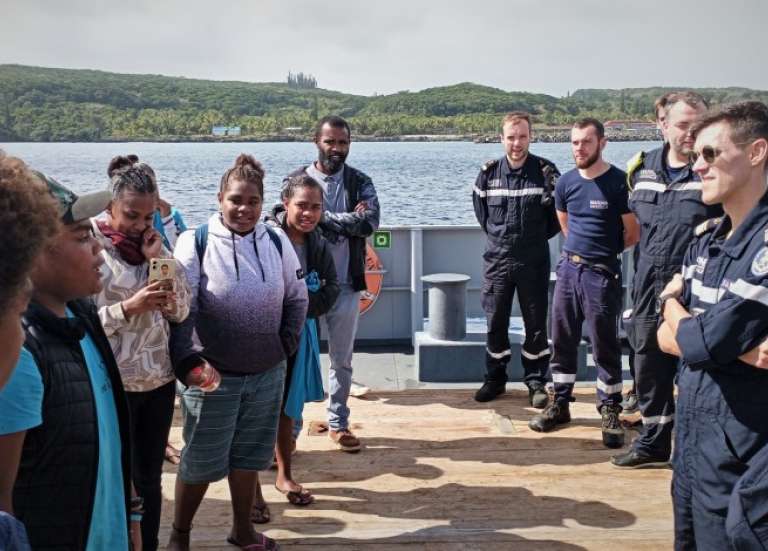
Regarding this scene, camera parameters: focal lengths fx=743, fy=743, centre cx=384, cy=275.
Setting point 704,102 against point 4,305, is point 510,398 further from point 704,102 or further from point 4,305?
point 4,305

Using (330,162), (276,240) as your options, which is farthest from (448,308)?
(276,240)

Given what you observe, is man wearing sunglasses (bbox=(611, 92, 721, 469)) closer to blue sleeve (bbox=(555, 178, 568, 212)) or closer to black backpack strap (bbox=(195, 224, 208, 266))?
blue sleeve (bbox=(555, 178, 568, 212))

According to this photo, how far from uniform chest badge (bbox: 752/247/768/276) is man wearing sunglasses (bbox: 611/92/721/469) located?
1.54 meters

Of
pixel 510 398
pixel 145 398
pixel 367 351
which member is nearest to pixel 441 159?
pixel 367 351

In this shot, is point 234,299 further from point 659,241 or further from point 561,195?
point 561,195

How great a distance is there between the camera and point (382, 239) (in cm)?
632

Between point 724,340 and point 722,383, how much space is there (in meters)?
0.15

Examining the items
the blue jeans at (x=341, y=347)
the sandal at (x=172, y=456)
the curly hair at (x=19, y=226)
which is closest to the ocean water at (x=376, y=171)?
the blue jeans at (x=341, y=347)

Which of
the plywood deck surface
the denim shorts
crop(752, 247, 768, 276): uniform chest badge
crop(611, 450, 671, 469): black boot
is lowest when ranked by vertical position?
the plywood deck surface

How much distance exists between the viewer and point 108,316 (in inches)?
94.2

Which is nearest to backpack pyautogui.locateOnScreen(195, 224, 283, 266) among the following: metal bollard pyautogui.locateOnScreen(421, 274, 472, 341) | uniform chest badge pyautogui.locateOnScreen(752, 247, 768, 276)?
uniform chest badge pyautogui.locateOnScreen(752, 247, 768, 276)

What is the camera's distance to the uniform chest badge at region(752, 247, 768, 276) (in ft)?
6.20

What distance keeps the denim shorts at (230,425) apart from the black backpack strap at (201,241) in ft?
1.49

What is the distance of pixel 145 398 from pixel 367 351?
385 centimetres
